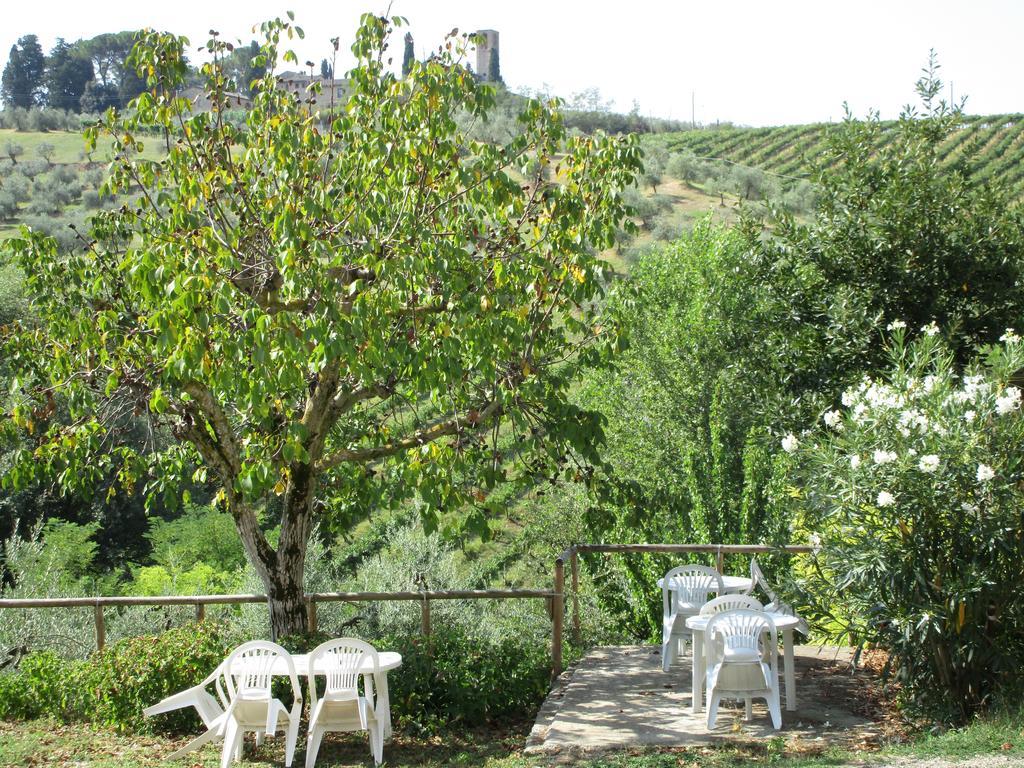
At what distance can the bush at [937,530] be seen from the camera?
6.46m

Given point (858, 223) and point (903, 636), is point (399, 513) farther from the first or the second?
point (903, 636)

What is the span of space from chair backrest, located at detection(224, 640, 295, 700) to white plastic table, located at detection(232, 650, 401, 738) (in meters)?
0.07

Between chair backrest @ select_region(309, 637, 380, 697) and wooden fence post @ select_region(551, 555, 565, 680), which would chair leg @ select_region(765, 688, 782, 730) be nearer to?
wooden fence post @ select_region(551, 555, 565, 680)

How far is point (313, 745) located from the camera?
22.9 ft

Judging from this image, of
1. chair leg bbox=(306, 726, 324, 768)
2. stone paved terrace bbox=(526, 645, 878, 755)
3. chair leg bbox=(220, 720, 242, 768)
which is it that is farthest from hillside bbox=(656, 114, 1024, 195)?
chair leg bbox=(220, 720, 242, 768)

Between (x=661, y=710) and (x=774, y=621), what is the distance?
3.73 feet

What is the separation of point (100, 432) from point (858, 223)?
7.21m

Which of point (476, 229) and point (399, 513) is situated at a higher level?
point (476, 229)

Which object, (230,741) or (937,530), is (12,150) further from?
(937,530)

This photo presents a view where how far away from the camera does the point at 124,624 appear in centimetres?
1113

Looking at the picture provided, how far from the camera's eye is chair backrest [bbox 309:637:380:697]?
7.04 meters

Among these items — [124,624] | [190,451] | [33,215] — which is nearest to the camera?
[190,451]

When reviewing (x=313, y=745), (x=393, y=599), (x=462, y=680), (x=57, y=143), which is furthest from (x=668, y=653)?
(x=57, y=143)

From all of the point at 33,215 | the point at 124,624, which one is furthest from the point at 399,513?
the point at 33,215
